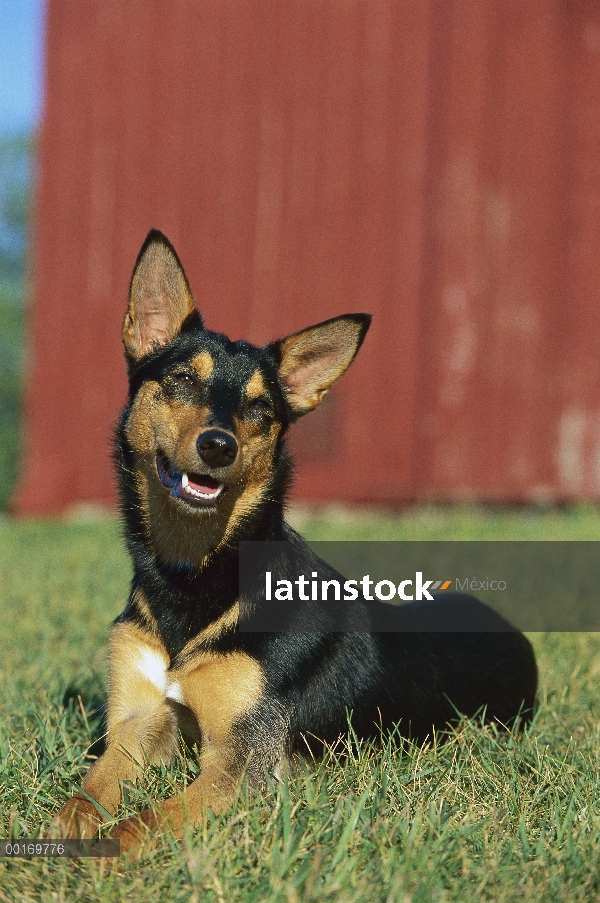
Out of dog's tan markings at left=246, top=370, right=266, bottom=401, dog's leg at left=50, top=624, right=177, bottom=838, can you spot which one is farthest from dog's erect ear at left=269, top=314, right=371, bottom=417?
dog's leg at left=50, top=624, right=177, bottom=838

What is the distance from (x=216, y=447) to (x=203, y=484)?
0.20 metres

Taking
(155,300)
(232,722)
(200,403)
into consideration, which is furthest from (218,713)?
(155,300)

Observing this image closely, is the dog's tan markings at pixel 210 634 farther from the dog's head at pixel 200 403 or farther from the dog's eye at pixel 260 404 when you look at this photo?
the dog's eye at pixel 260 404

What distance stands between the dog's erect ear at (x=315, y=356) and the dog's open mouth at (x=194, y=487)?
1.86ft

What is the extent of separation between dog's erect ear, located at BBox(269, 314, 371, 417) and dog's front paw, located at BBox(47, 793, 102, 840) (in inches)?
58.1

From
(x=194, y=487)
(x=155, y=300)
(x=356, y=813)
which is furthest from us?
(x=155, y=300)

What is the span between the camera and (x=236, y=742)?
7.95 ft

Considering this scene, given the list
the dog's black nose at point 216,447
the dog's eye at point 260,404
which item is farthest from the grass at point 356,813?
the dog's eye at point 260,404

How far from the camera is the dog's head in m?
2.71

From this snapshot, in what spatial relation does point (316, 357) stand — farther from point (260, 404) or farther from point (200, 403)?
point (200, 403)

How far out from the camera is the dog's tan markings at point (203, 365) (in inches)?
114

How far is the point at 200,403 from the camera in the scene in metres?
2.80

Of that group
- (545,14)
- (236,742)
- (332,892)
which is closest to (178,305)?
(236,742)

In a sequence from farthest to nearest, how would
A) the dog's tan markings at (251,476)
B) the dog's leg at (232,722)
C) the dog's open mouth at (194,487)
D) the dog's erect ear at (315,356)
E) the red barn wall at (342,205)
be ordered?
1. the red barn wall at (342,205)
2. the dog's erect ear at (315,356)
3. the dog's tan markings at (251,476)
4. the dog's open mouth at (194,487)
5. the dog's leg at (232,722)
